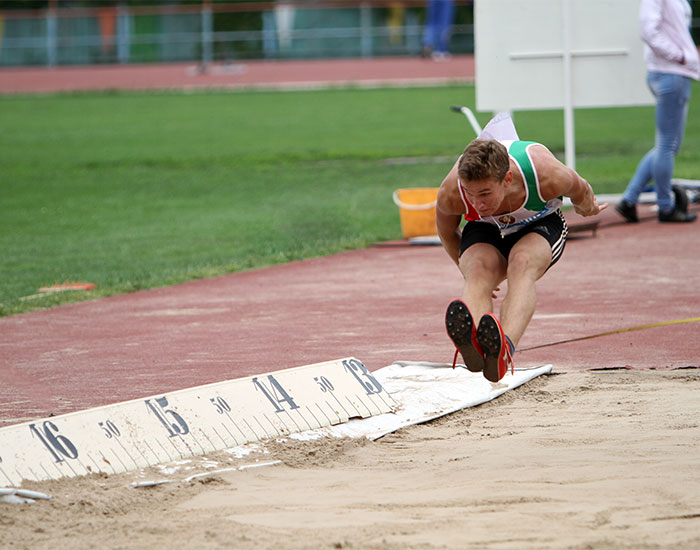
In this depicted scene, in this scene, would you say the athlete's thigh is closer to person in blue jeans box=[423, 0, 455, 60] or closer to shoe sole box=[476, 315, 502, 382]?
shoe sole box=[476, 315, 502, 382]

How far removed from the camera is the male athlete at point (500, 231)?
5051mm

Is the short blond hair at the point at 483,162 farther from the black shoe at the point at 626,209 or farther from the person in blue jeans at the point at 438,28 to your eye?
the person in blue jeans at the point at 438,28

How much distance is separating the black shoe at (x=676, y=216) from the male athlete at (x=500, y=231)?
5.85m

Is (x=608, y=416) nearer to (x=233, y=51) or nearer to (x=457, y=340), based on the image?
(x=457, y=340)

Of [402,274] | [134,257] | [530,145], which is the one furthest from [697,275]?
[134,257]

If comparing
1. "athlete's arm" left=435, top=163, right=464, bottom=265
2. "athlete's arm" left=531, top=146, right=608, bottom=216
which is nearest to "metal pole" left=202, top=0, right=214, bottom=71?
"athlete's arm" left=435, top=163, right=464, bottom=265

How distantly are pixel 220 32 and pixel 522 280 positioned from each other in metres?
33.4

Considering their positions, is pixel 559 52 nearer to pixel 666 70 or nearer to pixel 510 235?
pixel 666 70

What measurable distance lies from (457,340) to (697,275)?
4.50 m

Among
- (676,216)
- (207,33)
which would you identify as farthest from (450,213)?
(207,33)

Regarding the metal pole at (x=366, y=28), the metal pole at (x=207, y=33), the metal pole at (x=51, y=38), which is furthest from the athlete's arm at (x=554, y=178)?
the metal pole at (x=51, y=38)

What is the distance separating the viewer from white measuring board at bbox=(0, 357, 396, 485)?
4520 mm

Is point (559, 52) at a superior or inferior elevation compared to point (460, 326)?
superior

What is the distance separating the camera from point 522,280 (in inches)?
213
